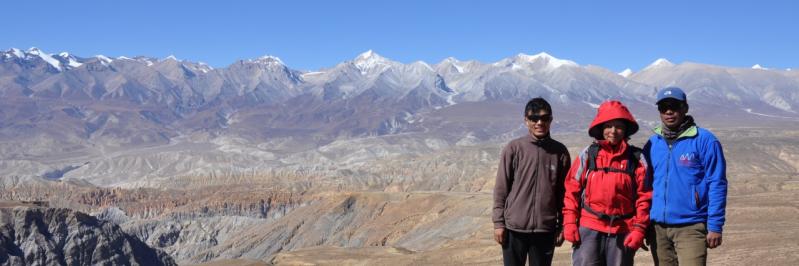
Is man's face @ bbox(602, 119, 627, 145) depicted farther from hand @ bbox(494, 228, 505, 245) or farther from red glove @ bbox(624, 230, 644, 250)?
hand @ bbox(494, 228, 505, 245)

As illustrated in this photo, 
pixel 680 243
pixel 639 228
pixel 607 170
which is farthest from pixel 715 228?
pixel 607 170

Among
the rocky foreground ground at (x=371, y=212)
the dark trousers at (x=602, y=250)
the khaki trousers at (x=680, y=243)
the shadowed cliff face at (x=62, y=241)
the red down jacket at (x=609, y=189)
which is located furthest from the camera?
the shadowed cliff face at (x=62, y=241)

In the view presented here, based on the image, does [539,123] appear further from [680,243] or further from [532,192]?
[680,243]

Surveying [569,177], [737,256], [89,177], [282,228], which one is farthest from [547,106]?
[89,177]

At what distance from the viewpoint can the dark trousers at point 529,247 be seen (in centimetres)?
796

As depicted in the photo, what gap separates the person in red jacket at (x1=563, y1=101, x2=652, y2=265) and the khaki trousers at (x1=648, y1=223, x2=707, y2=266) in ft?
1.43

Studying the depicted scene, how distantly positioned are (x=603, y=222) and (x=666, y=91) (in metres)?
1.41

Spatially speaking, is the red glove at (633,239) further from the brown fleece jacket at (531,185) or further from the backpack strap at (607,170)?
the brown fleece jacket at (531,185)

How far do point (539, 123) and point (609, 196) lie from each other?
38.6 inches

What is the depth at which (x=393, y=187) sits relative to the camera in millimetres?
105125

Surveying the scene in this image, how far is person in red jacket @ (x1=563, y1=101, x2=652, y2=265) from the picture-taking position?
7.39 metres

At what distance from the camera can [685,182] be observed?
7.52 metres

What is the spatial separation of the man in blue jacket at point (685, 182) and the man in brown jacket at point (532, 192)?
2.73 ft

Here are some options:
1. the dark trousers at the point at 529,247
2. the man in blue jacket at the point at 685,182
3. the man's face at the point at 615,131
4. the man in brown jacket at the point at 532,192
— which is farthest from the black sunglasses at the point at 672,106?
the dark trousers at the point at 529,247
